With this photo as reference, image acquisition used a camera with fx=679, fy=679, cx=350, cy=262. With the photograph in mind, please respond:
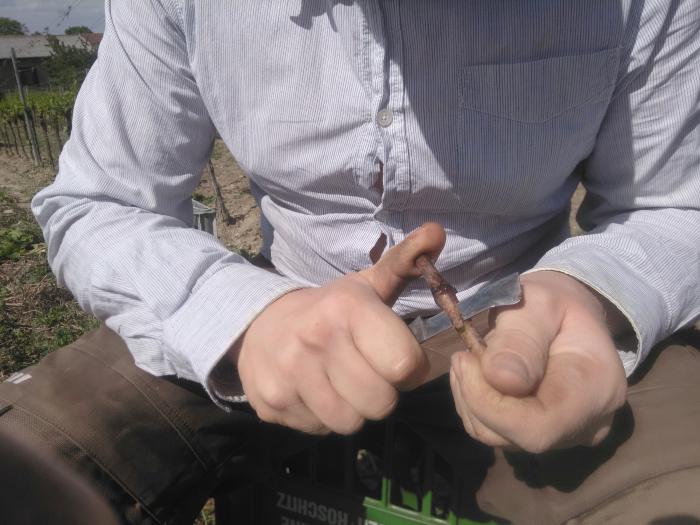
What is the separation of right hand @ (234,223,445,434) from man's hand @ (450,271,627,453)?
0.28ft

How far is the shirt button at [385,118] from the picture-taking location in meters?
1.21

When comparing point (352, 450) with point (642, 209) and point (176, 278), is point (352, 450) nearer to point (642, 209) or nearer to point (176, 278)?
point (176, 278)

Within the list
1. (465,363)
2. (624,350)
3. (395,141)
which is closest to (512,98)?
(395,141)

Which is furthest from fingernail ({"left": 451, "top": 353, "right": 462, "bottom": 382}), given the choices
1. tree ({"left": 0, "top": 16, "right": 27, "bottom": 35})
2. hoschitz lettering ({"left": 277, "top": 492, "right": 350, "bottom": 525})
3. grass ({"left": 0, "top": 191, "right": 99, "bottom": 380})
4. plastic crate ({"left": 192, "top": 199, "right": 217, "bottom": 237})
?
tree ({"left": 0, "top": 16, "right": 27, "bottom": 35})

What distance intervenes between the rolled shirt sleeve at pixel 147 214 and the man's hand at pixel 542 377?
0.33 metres

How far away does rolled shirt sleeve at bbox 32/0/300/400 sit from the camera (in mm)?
1056

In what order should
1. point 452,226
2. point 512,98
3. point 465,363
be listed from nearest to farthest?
point 465,363 → point 512,98 → point 452,226

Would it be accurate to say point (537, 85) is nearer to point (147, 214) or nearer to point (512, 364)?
point (512, 364)

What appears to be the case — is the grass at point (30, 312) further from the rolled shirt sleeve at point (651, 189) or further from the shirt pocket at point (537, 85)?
the rolled shirt sleeve at point (651, 189)

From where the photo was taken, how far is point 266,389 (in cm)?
92

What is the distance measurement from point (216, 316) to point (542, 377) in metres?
0.49

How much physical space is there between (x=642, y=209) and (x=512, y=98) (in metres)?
0.34

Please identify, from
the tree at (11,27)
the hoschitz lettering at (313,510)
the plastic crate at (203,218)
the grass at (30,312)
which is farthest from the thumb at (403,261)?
the tree at (11,27)

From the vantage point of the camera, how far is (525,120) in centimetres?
123
